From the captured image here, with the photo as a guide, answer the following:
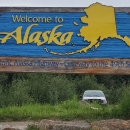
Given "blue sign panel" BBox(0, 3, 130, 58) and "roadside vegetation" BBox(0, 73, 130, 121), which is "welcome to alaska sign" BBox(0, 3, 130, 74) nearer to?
"blue sign panel" BBox(0, 3, 130, 58)

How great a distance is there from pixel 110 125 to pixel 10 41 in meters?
3.14

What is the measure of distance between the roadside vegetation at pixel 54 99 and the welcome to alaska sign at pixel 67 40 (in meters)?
0.92

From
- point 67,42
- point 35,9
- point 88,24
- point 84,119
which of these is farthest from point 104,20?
point 84,119

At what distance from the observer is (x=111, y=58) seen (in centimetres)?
932

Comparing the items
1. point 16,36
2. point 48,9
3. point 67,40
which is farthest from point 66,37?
point 16,36

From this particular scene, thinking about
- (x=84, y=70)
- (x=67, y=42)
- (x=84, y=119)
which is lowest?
A: (x=84, y=119)

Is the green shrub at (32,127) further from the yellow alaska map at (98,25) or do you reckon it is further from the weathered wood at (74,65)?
the yellow alaska map at (98,25)

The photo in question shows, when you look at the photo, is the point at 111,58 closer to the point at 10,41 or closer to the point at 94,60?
the point at 94,60

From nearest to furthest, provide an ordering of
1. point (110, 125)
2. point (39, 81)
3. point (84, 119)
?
point (110, 125) < point (84, 119) < point (39, 81)

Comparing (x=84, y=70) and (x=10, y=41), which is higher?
(x=10, y=41)

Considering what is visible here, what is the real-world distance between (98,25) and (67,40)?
29.1 inches

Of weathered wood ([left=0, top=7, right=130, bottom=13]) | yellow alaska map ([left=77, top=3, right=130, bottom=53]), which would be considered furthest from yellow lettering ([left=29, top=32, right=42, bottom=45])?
yellow alaska map ([left=77, top=3, right=130, bottom=53])

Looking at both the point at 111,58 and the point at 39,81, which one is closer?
the point at 111,58

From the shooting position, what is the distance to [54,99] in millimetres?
30828
